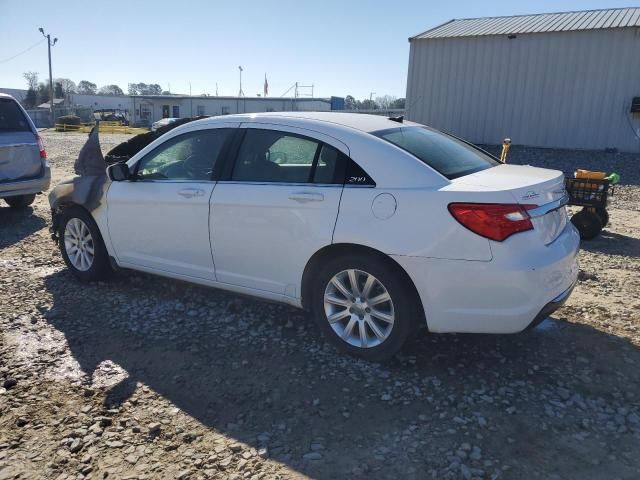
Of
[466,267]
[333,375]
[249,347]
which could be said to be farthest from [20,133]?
[466,267]

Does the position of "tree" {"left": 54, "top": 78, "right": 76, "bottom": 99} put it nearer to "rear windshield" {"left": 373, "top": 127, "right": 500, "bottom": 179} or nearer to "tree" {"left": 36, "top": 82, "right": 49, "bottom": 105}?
"tree" {"left": 36, "top": 82, "right": 49, "bottom": 105}

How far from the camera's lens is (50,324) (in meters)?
4.25

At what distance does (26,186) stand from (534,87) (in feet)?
49.0

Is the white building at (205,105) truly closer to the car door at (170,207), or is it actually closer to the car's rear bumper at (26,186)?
the car's rear bumper at (26,186)

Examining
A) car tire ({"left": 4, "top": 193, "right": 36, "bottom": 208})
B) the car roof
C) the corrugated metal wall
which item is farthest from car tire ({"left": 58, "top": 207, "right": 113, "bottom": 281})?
the corrugated metal wall

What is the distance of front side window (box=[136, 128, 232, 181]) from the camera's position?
4207mm

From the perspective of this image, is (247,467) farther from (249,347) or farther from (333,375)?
(249,347)

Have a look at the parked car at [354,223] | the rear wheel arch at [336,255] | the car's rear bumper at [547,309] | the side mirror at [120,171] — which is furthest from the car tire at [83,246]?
the car's rear bumper at [547,309]

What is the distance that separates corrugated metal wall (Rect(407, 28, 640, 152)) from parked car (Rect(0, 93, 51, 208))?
14.1 metres

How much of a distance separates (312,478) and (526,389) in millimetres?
1552

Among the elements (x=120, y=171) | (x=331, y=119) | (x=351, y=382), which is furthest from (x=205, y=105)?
(x=351, y=382)

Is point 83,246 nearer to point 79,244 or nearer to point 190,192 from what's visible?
point 79,244

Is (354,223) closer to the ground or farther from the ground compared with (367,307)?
farther from the ground

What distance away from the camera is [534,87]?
54.6 ft
